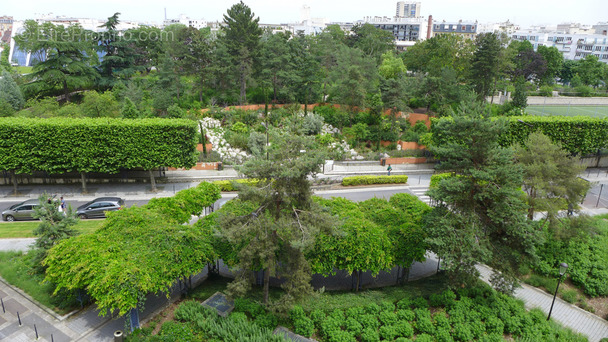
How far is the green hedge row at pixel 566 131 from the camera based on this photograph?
131ft

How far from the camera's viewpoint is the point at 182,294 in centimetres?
2119

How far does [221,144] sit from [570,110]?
55.2 m

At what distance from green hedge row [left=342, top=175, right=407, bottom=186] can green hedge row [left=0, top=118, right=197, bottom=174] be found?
611 inches

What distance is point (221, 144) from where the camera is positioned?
46500mm

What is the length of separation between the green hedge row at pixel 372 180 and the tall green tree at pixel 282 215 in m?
21.3

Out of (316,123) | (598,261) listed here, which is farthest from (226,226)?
(316,123)

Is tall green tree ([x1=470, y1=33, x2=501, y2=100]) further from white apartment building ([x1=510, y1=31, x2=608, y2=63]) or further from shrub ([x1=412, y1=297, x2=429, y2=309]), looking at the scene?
white apartment building ([x1=510, y1=31, x2=608, y2=63])

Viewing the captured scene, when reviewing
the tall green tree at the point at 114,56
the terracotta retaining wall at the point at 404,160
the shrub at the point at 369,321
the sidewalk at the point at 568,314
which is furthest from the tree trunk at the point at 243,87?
the shrub at the point at 369,321

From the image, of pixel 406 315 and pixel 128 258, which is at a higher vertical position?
pixel 128 258

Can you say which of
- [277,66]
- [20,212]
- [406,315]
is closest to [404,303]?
[406,315]

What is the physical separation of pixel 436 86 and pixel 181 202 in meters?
41.3

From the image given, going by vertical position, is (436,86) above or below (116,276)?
above

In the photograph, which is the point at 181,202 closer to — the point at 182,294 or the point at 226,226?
the point at 182,294

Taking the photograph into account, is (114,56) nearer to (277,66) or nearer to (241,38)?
(241,38)
